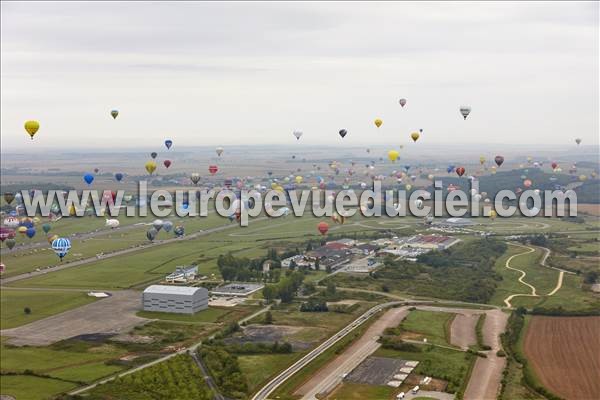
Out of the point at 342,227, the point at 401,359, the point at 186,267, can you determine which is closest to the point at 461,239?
the point at 342,227

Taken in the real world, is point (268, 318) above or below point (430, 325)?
Answer: above

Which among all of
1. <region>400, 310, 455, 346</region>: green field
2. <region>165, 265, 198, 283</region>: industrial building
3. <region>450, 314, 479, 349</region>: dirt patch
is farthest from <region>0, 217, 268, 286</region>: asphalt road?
<region>450, 314, 479, 349</region>: dirt patch

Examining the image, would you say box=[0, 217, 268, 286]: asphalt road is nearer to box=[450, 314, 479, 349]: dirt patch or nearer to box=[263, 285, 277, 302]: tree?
box=[263, 285, 277, 302]: tree

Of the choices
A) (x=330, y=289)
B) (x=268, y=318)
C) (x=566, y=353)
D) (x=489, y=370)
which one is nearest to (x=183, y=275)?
(x=330, y=289)

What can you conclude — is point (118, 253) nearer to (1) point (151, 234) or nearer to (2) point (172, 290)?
(1) point (151, 234)

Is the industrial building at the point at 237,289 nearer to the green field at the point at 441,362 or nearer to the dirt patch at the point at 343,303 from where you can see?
the dirt patch at the point at 343,303

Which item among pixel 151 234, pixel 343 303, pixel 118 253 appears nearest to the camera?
pixel 343 303
